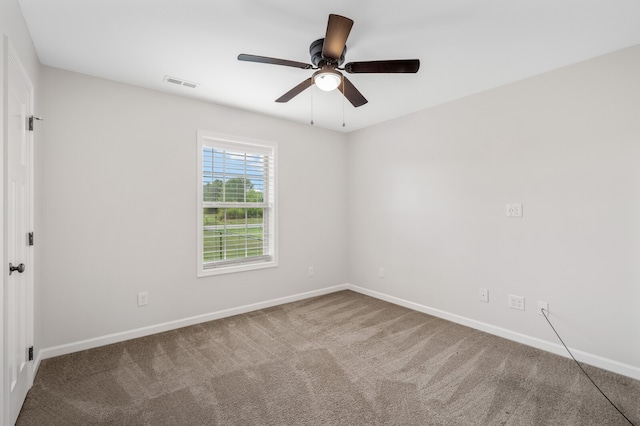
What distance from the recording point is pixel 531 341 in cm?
279

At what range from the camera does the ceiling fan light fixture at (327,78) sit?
2006 millimetres

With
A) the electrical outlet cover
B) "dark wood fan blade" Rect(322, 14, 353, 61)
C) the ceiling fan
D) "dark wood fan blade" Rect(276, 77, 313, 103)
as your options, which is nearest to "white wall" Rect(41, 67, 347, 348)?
"dark wood fan blade" Rect(276, 77, 313, 103)

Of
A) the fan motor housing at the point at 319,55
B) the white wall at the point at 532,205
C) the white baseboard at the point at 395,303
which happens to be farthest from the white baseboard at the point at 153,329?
the fan motor housing at the point at 319,55

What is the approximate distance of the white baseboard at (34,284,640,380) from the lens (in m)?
2.40

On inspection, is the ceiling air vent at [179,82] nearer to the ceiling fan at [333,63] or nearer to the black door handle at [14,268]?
the ceiling fan at [333,63]

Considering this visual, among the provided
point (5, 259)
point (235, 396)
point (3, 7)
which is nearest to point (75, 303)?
point (5, 259)

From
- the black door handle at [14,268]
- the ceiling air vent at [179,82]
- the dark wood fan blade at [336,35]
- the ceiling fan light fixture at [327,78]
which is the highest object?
the ceiling air vent at [179,82]

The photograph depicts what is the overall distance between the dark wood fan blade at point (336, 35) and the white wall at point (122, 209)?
208cm

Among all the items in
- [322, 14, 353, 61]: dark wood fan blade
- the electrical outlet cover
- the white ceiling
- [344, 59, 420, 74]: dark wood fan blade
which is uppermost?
the white ceiling

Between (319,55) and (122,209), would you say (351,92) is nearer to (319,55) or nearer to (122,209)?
(319,55)

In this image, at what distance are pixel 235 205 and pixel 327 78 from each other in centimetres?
219

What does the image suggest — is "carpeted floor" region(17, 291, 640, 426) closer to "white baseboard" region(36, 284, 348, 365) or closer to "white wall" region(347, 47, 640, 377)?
"white baseboard" region(36, 284, 348, 365)

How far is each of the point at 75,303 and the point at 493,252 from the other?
4.03 meters

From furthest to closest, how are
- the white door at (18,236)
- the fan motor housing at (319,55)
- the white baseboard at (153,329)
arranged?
the white baseboard at (153,329)
the fan motor housing at (319,55)
the white door at (18,236)
